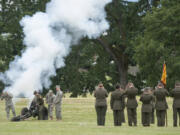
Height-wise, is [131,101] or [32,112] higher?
[131,101]

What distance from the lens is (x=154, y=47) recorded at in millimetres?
47656

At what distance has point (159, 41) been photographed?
49.1 m

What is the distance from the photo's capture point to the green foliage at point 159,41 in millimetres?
47625

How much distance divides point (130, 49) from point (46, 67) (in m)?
23.2

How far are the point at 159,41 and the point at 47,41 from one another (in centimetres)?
1634

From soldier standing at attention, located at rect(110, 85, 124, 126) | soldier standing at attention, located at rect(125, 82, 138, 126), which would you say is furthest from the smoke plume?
soldier standing at attention, located at rect(125, 82, 138, 126)

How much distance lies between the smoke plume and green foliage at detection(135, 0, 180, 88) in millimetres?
8097

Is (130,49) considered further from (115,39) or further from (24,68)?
(24,68)

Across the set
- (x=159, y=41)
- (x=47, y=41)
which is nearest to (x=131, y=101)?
(x=47, y=41)

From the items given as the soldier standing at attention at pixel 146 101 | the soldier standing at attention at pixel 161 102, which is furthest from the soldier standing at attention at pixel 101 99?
the soldier standing at attention at pixel 161 102

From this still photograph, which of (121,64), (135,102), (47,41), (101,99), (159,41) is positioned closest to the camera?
(135,102)

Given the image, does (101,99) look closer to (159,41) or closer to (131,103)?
(131,103)

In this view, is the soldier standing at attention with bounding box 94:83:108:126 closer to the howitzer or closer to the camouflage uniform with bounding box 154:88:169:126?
the camouflage uniform with bounding box 154:88:169:126

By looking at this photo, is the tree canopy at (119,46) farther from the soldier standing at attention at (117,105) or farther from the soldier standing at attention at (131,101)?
the soldier standing at attention at (131,101)
